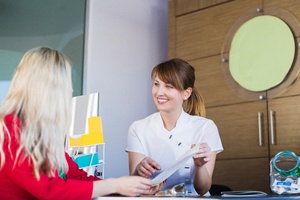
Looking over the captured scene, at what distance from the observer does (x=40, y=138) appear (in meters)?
1.19

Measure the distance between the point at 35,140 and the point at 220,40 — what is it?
2401 millimetres

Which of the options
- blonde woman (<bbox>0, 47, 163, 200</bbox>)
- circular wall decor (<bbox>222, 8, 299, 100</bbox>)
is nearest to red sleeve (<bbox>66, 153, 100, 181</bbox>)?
blonde woman (<bbox>0, 47, 163, 200</bbox>)

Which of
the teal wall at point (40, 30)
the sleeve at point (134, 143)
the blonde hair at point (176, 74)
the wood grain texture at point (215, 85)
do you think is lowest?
the sleeve at point (134, 143)

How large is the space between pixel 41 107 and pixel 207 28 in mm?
2446

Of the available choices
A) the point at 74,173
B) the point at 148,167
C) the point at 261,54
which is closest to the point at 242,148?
the point at 261,54

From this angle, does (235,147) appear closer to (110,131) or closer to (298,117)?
(298,117)

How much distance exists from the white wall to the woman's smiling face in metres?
1.39

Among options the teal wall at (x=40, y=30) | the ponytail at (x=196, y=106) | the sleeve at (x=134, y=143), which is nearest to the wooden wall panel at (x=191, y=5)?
the teal wall at (x=40, y=30)

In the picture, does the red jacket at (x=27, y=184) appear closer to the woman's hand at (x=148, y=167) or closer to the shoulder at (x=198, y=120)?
the woman's hand at (x=148, y=167)

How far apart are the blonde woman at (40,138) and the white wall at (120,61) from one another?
2164mm

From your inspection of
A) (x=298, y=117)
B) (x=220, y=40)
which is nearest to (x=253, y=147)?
(x=298, y=117)

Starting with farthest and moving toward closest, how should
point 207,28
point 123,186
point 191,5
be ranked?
1. point 191,5
2. point 207,28
3. point 123,186

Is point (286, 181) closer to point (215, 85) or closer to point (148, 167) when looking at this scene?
point (148, 167)

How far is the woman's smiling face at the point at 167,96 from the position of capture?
6.91 ft
